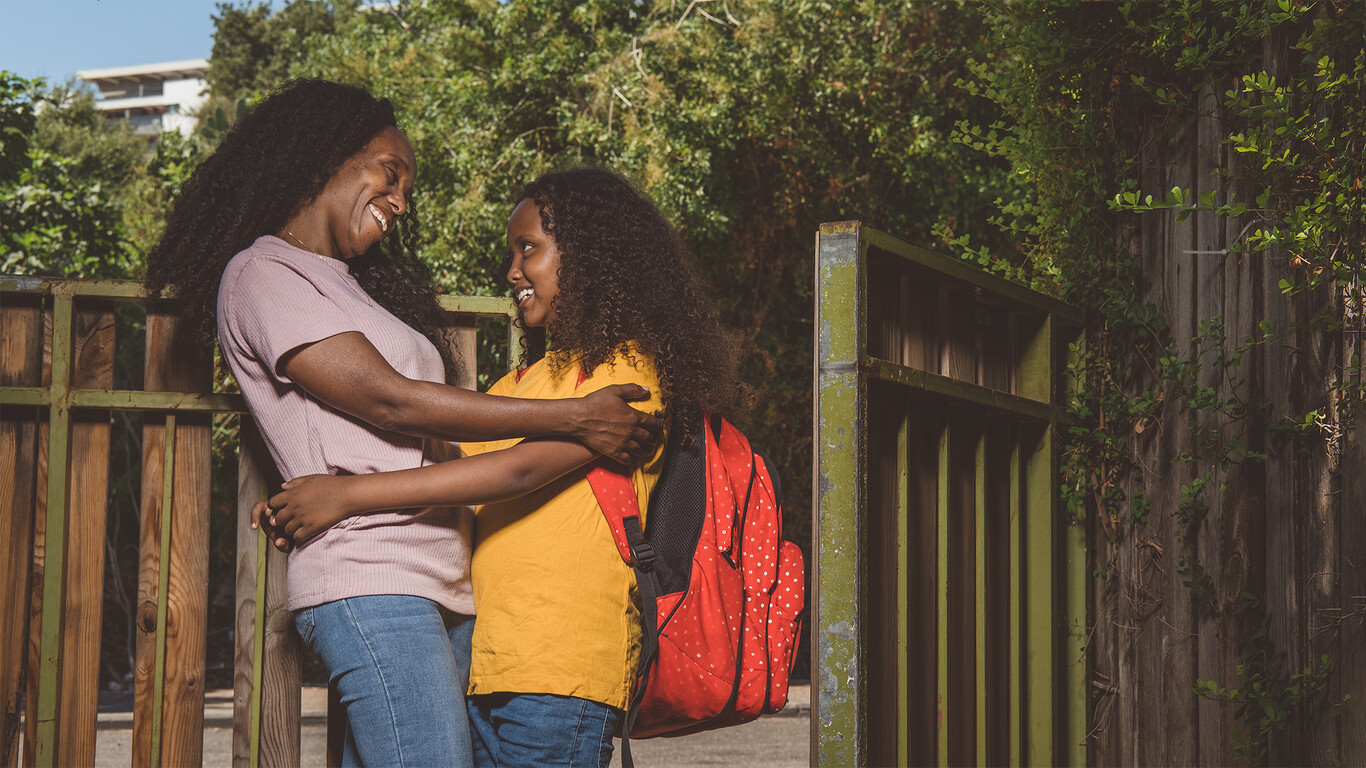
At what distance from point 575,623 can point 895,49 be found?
34.1 ft

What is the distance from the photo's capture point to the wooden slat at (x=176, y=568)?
2.81 m

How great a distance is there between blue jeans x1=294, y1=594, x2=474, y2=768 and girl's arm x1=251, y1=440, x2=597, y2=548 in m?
0.16

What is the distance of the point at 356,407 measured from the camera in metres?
2.10

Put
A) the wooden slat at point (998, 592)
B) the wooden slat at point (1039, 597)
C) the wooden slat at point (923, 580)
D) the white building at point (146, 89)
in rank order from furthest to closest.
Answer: the white building at point (146, 89)
the wooden slat at point (1039, 597)
the wooden slat at point (998, 592)
the wooden slat at point (923, 580)

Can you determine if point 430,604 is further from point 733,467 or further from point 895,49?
point 895,49

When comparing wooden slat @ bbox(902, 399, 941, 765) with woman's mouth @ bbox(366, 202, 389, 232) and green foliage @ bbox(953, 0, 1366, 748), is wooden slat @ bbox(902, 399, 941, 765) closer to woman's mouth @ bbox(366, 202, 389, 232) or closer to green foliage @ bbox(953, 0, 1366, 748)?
green foliage @ bbox(953, 0, 1366, 748)

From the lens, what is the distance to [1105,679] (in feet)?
10.8

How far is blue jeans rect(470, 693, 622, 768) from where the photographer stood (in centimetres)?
209

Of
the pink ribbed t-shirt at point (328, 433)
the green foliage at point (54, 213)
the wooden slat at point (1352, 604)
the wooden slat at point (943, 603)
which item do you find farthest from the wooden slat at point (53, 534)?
the green foliage at point (54, 213)

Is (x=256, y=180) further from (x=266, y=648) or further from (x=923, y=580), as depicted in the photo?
(x=923, y=580)

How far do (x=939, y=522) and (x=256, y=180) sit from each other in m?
1.70

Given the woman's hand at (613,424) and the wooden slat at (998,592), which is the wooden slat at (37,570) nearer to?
the woman's hand at (613,424)

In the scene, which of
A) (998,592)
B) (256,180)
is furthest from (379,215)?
(998,592)

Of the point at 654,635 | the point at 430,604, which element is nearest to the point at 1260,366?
the point at 654,635
